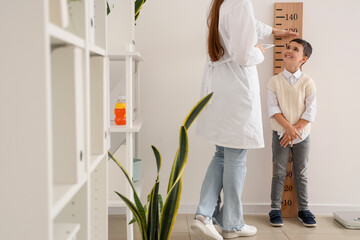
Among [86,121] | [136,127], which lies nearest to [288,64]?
[136,127]

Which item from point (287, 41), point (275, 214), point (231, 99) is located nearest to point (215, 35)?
point (231, 99)

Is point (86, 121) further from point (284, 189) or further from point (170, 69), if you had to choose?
point (284, 189)

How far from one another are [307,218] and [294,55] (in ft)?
3.56

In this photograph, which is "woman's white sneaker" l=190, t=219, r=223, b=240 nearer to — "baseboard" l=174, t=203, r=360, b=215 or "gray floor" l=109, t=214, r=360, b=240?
"gray floor" l=109, t=214, r=360, b=240

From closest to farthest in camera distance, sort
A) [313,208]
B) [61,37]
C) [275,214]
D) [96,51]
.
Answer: [61,37]
[96,51]
[275,214]
[313,208]

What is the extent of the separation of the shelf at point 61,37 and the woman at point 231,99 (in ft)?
4.50

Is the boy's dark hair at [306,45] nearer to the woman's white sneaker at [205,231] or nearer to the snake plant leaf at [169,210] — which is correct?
the woman's white sneaker at [205,231]

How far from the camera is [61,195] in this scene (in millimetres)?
850

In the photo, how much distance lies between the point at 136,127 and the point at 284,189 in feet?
4.53

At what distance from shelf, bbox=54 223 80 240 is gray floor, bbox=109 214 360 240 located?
155 cm

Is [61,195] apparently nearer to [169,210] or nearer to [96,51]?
[96,51]

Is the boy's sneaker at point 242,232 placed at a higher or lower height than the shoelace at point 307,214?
lower

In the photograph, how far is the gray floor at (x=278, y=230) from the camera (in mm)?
2602

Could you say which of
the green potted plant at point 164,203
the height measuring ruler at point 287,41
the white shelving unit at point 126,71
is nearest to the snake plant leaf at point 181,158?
the green potted plant at point 164,203
